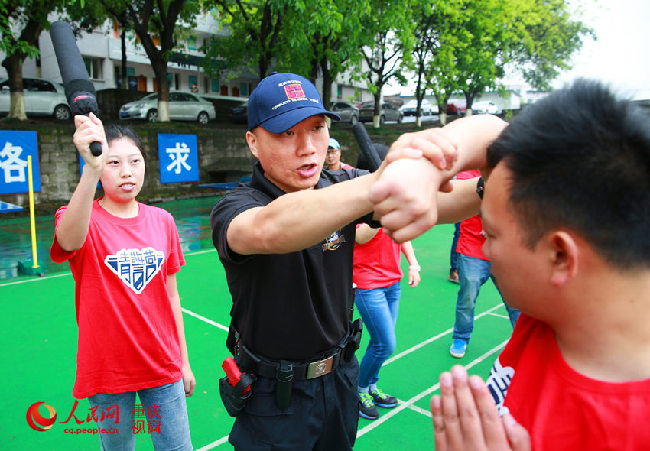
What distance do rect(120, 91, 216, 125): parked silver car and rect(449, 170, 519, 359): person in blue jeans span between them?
17318mm

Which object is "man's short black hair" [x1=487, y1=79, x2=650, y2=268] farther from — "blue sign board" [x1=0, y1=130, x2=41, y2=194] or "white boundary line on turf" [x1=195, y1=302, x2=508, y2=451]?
"blue sign board" [x1=0, y1=130, x2=41, y2=194]

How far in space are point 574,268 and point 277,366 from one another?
4.22ft

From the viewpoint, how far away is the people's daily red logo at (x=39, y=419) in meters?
3.56

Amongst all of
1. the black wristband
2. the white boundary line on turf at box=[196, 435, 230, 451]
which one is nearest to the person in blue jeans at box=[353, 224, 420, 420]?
the white boundary line on turf at box=[196, 435, 230, 451]

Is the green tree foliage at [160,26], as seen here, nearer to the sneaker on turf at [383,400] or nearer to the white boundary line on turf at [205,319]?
the white boundary line on turf at [205,319]

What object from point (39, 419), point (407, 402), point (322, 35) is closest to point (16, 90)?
point (322, 35)

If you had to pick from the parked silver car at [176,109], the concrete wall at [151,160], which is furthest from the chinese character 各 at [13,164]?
the parked silver car at [176,109]

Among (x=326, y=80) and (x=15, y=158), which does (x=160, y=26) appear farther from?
(x=15, y=158)

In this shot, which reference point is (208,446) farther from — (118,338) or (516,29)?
(516,29)

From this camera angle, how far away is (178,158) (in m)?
15.2

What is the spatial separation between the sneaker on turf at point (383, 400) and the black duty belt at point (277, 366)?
2078 millimetres

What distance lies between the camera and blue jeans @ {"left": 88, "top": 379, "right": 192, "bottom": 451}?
2381mm

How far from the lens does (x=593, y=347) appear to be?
3.30ft

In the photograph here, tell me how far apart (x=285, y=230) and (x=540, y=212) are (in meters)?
0.61
